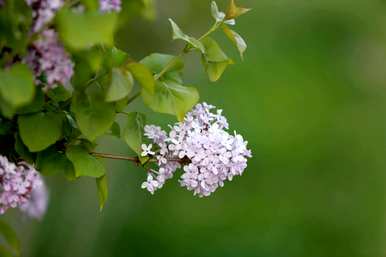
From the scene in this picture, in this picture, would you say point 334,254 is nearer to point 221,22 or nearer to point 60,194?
point 60,194

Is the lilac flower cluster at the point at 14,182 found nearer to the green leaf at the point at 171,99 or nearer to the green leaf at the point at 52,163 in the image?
the green leaf at the point at 52,163

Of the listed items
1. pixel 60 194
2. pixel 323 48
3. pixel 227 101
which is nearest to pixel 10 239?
pixel 60 194

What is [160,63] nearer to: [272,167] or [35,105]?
[35,105]

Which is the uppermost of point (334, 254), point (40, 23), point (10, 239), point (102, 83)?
point (40, 23)

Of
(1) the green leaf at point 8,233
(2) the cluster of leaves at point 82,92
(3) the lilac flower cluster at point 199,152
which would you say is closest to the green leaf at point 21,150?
(2) the cluster of leaves at point 82,92

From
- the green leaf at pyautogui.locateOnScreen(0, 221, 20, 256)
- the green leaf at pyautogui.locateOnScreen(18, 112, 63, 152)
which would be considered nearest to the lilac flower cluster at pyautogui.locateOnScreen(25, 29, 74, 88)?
the green leaf at pyautogui.locateOnScreen(18, 112, 63, 152)

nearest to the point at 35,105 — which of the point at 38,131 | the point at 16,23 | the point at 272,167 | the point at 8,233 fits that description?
the point at 38,131
